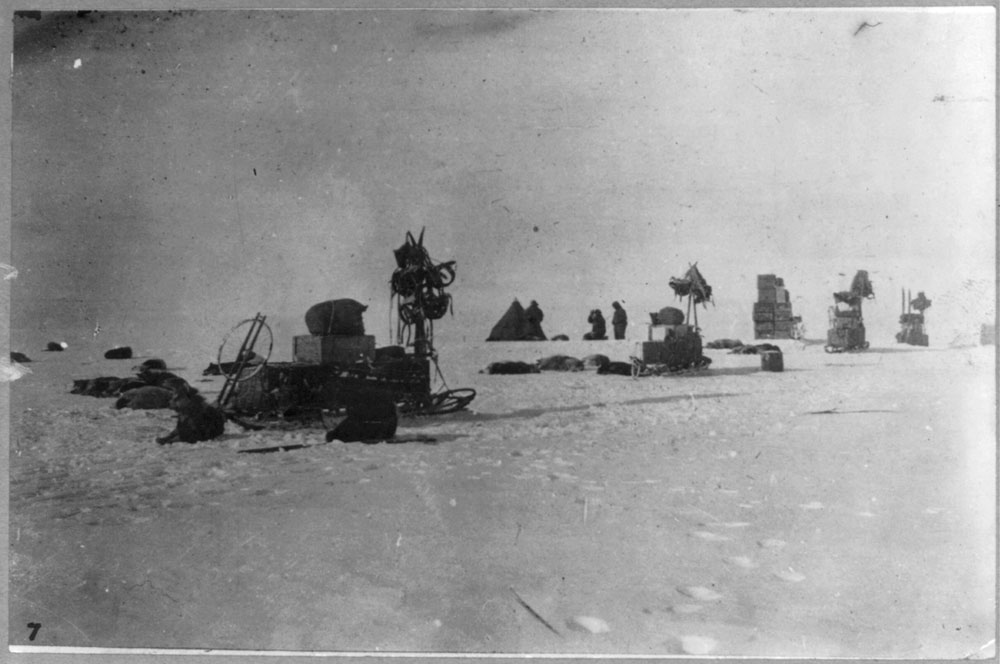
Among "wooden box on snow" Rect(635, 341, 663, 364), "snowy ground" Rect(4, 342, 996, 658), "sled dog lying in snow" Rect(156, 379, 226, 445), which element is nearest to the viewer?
"snowy ground" Rect(4, 342, 996, 658)

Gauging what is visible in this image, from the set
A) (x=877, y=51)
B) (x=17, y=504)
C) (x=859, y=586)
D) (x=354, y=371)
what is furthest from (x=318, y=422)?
(x=877, y=51)

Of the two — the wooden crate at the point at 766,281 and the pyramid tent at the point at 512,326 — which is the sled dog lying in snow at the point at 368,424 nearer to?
the pyramid tent at the point at 512,326

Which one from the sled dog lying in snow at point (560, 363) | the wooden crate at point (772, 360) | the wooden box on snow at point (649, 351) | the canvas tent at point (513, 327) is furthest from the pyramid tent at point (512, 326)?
the wooden crate at point (772, 360)

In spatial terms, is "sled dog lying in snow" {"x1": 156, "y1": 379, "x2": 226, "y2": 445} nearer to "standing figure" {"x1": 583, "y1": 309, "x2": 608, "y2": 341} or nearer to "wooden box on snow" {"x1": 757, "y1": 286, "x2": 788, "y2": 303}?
"standing figure" {"x1": 583, "y1": 309, "x2": 608, "y2": 341}

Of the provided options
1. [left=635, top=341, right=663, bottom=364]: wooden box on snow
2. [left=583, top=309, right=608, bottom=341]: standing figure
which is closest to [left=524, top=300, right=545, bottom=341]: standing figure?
[left=583, top=309, right=608, bottom=341]: standing figure

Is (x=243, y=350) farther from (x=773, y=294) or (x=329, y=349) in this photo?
(x=773, y=294)

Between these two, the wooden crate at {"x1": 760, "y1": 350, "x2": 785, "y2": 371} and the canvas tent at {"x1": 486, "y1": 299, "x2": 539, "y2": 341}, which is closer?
the canvas tent at {"x1": 486, "y1": 299, "x2": 539, "y2": 341}
